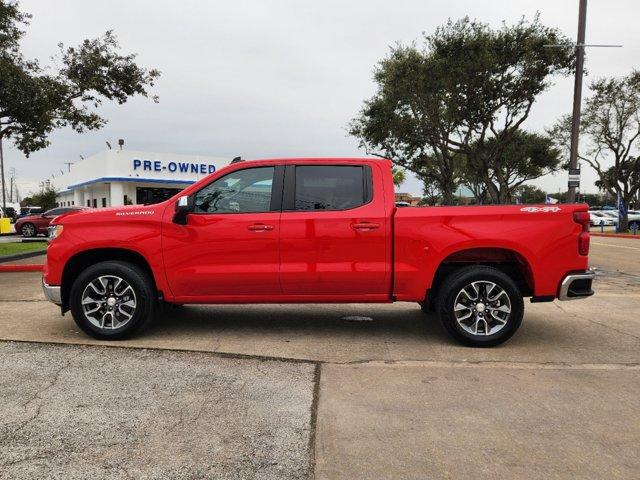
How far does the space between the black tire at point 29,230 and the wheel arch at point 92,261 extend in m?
22.2

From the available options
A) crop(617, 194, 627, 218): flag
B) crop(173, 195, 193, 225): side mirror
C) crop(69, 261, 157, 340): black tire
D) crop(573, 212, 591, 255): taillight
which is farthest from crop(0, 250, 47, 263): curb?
crop(617, 194, 627, 218): flag

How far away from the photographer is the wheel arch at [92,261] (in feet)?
18.1

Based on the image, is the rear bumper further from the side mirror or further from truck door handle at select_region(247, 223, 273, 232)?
the side mirror

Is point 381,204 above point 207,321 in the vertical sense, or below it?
above

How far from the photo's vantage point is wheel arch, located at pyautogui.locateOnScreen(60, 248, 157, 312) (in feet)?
18.1

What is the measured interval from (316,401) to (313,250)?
182 centimetres

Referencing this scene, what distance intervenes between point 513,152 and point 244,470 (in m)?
36.6

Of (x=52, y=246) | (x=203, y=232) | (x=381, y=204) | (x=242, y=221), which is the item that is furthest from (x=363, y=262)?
(x=52, y=246)

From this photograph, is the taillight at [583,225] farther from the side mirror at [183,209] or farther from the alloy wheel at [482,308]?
the side mirror at [183,209]

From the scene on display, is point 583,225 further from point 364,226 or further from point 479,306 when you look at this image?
point 364,226

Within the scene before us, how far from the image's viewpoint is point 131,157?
33812 millimetres

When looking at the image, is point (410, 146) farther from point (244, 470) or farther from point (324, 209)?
point (244, 470)

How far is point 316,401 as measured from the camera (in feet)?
12.5

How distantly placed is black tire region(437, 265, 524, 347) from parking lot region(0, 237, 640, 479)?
0.15m
